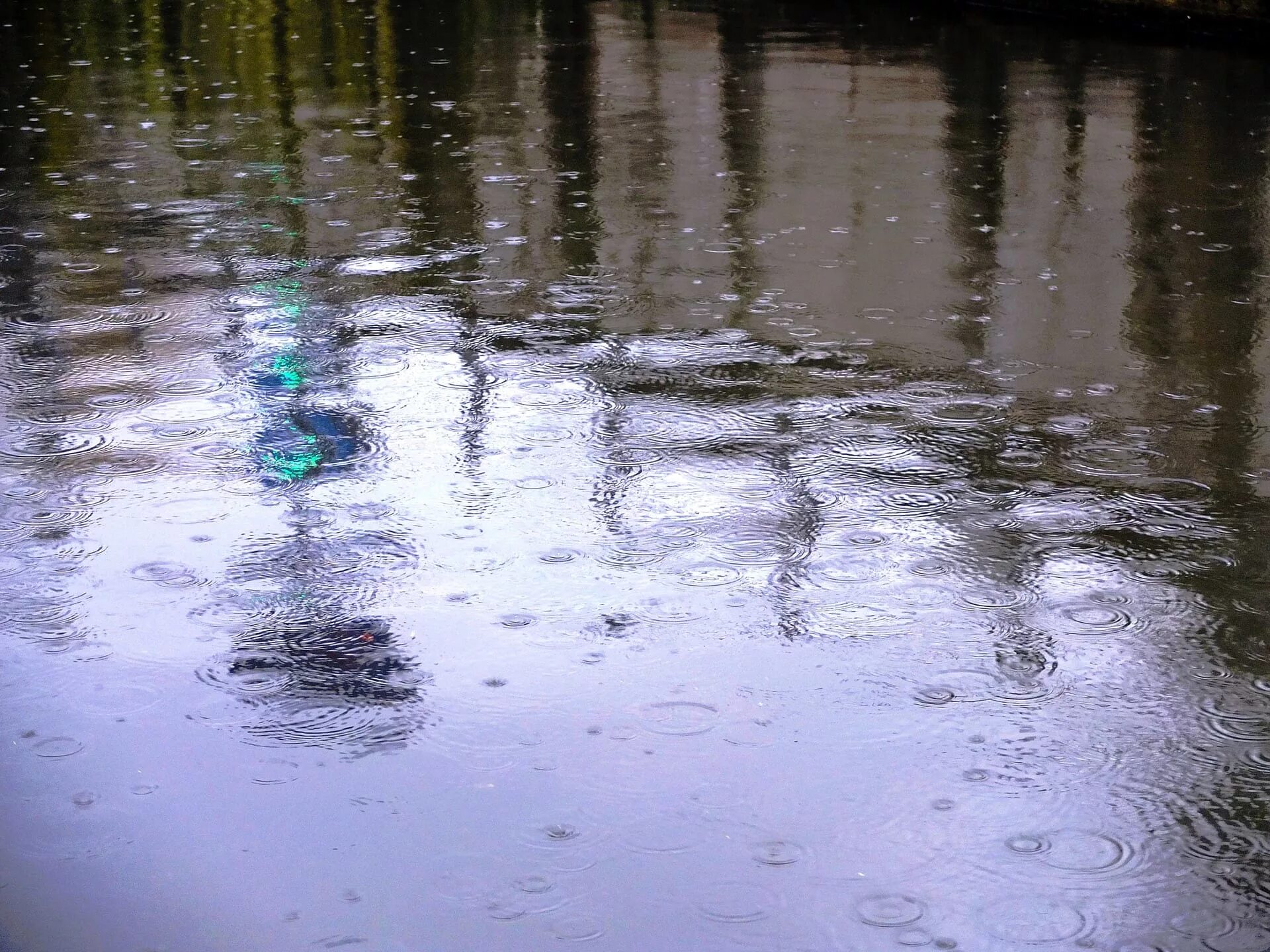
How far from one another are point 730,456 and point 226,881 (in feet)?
9.67

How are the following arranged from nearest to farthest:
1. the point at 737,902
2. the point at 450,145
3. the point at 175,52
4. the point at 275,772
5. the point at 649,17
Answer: the point at 737,902 < the point at 275,772 < the point at 450,145 < the point at 175,52 < the point at 649,17

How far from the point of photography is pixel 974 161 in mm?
11531

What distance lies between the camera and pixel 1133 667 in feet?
14.1

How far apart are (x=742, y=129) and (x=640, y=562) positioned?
8913 mm

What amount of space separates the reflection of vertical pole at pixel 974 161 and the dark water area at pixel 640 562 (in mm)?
80

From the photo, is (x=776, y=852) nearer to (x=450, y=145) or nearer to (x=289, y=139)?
(x=450, y=145)

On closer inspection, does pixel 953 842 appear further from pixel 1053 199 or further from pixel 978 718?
pixel 1053 199

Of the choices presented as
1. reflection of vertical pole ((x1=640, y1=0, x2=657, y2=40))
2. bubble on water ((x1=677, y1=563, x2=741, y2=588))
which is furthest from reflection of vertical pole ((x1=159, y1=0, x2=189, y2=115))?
bubble on water ((x1=677, y1=563, x2=741, y2=588))

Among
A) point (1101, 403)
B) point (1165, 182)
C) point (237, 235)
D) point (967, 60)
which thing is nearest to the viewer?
point (1101, 403)

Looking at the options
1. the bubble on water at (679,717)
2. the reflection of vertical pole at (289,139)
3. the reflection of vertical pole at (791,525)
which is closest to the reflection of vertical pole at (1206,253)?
the reflection of vertical pole at (791,525)

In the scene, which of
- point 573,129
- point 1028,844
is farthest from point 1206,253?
point 573,129

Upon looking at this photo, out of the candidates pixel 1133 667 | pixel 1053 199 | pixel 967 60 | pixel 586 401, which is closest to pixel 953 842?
pixel 1133 667

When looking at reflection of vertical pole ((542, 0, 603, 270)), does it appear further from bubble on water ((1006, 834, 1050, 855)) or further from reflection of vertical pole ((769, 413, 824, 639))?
bubble on water ((1006, 834, 1050, 855))

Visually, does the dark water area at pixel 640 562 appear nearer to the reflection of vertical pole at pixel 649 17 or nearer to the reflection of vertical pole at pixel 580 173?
the reflection of vertical pole at pixel 580 173
